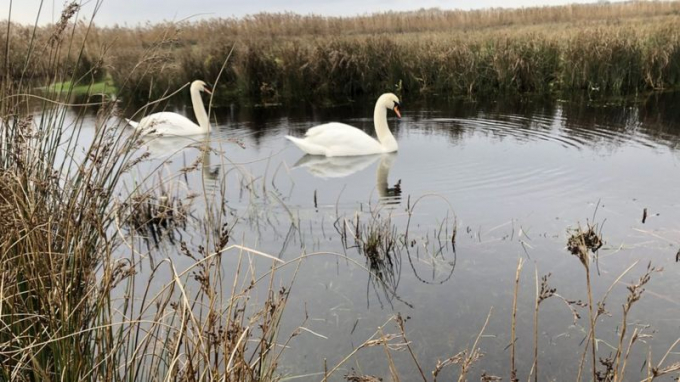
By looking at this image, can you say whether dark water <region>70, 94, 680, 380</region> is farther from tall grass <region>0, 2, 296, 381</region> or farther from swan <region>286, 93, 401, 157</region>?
tall grass <region>0, 2, 296, 381</region>

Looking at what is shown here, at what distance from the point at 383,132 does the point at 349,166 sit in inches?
39.4

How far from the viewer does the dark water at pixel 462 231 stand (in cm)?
373

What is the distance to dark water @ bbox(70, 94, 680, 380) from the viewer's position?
3.73 m

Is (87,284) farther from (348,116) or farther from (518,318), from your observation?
(348,116)

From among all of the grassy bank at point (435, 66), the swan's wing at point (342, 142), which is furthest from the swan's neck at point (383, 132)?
the grassy bank at point (435, 66)

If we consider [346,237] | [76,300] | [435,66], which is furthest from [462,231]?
[435,66]

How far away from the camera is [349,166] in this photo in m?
8.09

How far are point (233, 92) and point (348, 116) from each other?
15.4ft

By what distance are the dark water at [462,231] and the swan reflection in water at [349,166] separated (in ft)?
0.10

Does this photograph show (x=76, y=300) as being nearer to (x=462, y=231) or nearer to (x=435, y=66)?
(x=462, y=231)

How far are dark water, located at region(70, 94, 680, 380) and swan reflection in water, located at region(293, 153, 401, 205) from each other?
0.10 feet

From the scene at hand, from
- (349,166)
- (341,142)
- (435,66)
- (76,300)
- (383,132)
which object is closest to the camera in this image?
(76,300)

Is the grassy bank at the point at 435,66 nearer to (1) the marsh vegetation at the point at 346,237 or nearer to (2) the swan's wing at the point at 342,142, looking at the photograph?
(1) the marsh vegetation at the point at 346,237

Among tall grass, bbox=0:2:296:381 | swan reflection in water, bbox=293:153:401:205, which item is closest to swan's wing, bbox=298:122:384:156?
swan reflection in water, bbox=293:153:401:205
